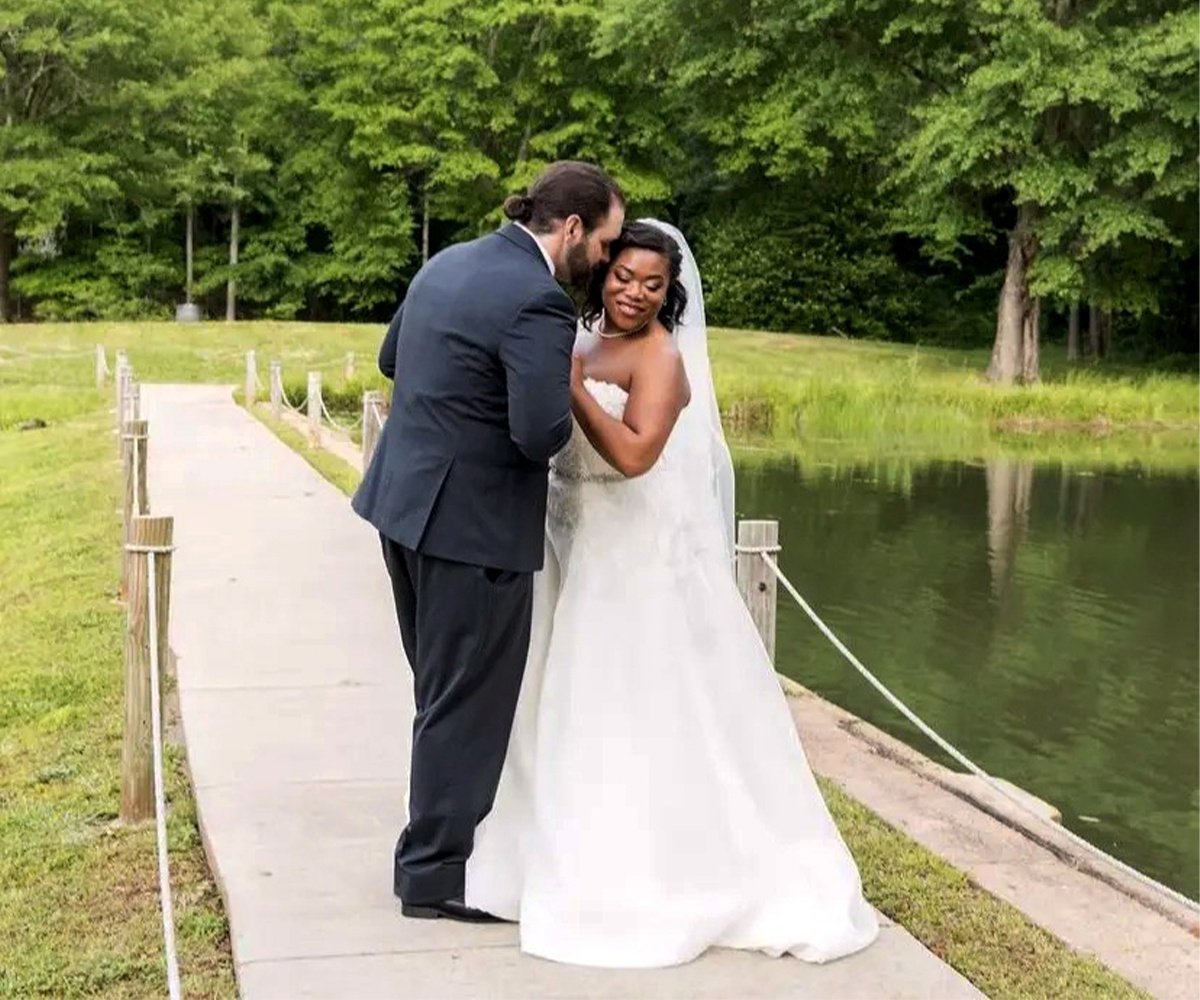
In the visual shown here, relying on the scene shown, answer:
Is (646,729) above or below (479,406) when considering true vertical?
below

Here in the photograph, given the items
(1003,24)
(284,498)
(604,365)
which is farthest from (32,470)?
(1003,24)

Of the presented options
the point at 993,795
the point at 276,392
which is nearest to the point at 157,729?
the point at 993,795

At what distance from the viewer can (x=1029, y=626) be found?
11.5m

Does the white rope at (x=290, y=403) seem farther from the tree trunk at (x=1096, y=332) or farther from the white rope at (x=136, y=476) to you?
the tree trunk at (x=1096, y=332)

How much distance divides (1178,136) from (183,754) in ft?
84.9

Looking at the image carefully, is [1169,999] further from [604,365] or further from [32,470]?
[32,470]

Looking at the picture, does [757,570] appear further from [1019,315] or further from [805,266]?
[805,266]

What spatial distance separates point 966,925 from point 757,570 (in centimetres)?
205

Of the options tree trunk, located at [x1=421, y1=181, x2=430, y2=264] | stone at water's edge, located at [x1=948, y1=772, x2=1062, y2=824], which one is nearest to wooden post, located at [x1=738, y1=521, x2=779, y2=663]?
stone at water's edge, located at [x1=948, y1=772, x2=1062, y2=824]

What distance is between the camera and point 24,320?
4416 cm

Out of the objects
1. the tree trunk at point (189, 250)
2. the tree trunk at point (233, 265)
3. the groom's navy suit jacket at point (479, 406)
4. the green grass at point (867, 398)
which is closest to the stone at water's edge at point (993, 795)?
the groom's navy suit jacket at point (479, 406)

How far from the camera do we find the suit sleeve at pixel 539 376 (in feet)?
12.1

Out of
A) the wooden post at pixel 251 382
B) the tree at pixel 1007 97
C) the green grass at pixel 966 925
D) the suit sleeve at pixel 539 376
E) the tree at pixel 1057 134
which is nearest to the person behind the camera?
the suit sleeve at pixel 539 376

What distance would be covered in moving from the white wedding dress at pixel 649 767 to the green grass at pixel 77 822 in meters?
0.85
